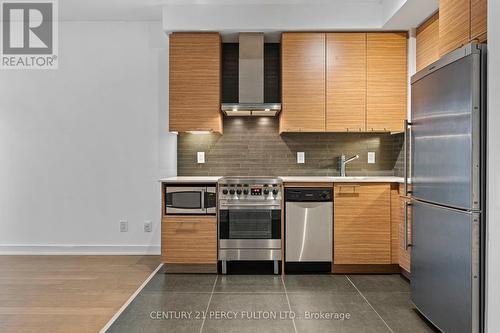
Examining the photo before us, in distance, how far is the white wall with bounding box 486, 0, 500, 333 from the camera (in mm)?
1934

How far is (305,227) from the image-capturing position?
12.3 ft

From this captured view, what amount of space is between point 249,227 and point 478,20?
8.35ft

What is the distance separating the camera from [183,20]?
4.00m

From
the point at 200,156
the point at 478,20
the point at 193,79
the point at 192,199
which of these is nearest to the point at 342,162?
the point at 200,156

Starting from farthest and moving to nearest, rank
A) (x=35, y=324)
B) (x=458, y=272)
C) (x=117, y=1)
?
(x=117, y=1) → (x=35, y=324) → (x=458, y=272)

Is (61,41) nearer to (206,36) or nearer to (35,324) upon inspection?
(206,36)

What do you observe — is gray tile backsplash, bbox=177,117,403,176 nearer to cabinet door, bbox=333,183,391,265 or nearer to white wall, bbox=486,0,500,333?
cabinet door, bbox=333,183,391,265

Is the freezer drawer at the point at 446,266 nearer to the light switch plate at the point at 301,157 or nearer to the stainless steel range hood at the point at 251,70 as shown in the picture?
the light switch plate at the point at 301,157

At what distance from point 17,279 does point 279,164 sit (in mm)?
2945

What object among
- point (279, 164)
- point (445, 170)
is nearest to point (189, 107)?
point (279, 164)

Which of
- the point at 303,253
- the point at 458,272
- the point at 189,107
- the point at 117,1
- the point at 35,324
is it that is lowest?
the point at 35,324

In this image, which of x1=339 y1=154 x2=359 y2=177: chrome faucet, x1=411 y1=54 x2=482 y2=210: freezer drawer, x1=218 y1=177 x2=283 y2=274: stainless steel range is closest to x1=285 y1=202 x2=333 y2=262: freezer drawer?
x1=218 y1=177 x2=283 y2=274: stainless steel range

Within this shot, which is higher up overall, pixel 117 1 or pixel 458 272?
pixel 117 1

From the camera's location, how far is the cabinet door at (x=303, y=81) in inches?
160
